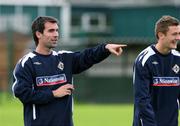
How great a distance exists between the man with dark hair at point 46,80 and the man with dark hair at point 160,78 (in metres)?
0.48

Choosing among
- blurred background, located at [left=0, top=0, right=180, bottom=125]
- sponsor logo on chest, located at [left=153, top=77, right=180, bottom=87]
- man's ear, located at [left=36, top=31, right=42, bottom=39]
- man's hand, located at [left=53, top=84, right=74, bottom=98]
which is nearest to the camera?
man's hand, located at [left=53, top=84, right=74, bottom=98]

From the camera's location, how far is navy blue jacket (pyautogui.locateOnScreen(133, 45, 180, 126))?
30.9 feet

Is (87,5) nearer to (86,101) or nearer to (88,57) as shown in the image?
(86,101)

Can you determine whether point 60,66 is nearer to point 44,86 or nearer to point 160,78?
point 44,86

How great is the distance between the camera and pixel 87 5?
167 feet

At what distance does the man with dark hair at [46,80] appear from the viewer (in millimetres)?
9391

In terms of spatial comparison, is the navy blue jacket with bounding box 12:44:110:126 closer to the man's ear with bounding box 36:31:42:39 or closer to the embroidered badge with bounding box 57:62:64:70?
the embroidered badge with bounding box 57:62:64:70

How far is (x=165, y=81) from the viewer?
9508 millimetres

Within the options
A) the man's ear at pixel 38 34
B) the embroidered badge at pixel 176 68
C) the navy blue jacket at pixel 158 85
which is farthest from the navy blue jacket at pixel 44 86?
the embroidered badge at pixel 176 68

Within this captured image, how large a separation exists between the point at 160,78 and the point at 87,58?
3.29 ft

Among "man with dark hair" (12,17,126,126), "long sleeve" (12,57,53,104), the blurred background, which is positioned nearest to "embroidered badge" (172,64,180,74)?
"man with dark hair" (12,17,126,126)

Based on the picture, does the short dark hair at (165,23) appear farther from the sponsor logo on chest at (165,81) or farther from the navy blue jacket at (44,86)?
the navy blue jacket at (44,86)

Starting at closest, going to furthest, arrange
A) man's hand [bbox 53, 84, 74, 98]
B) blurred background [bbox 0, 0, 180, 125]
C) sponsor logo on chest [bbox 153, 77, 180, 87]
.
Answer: man's hand [bbox 53, 84, 74, 98] < sponsor logo on chest [bbox 153, 77, 180, 87] < blurred background [bbox 0, 0, 180, 125]

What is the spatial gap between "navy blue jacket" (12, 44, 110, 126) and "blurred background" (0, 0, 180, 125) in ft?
81.1
